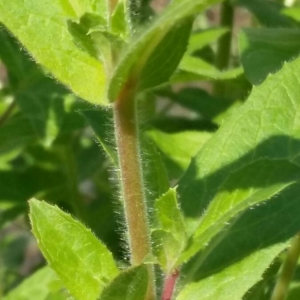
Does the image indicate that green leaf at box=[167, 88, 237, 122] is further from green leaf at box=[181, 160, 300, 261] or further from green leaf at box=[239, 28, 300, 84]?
green leaf at box=[181, 160, 300, 261]

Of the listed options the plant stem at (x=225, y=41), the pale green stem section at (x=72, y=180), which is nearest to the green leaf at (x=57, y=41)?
the pale green stem section at (x=72, y=180)

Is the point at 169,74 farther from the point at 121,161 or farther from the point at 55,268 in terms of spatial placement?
the point at 55,268

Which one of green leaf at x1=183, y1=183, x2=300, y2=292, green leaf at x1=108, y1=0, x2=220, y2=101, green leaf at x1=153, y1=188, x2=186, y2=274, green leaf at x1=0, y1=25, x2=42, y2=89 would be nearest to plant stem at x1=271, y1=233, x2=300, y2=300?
green leaf at x1=183, y1=183, x2=300, y2=292

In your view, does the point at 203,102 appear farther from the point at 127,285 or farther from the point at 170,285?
the point at 127,285

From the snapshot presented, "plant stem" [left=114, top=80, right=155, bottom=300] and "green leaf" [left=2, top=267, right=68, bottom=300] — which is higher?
"plant stem" [left=114, top=80, right=155, bottom=300]

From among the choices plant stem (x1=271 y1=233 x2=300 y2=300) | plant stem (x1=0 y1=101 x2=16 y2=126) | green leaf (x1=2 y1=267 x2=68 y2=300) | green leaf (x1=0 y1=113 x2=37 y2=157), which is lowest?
green leaf (x1=2 y1=267 x2=68 y2=300)

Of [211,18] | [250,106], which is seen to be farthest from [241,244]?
[211,18]

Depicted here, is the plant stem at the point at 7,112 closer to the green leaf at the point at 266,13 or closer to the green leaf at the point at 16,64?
the green leaf at the point at 16,64
